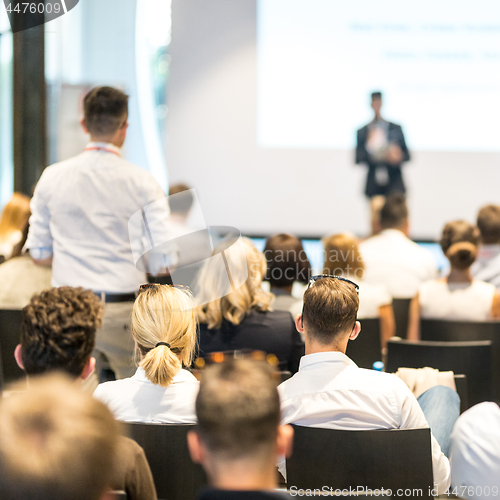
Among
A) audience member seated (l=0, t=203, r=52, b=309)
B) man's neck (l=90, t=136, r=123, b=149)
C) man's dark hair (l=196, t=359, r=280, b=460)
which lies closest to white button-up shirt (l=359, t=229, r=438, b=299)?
man's neck (l=90, t=136, r=123, b=149)

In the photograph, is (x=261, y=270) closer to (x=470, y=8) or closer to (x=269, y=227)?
(x=269, y=227)

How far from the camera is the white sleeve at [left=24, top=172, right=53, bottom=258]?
2609mm

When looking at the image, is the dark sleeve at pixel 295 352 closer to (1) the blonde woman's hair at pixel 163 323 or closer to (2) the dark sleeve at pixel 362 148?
(1) the blonde woman's hair at pixel 163 323

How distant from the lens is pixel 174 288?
71.5 inches

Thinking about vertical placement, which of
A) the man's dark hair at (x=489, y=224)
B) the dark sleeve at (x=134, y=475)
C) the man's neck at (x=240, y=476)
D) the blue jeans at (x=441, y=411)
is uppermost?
the man's dark hair at (x=489, y=224)

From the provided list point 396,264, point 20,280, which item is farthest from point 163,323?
point 396,264

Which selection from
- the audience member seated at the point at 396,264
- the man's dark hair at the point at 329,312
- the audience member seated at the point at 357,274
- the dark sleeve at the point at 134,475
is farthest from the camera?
the audience member seated at the point at 396,264

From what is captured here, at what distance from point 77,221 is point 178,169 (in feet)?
10.8

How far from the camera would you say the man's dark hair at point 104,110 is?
2.54 m

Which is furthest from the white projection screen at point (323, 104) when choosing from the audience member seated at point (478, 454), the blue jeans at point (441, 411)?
the audience member seated at point (478, 454)

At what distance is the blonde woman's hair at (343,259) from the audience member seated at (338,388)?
46.8 inches

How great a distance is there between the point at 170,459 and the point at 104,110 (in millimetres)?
1649

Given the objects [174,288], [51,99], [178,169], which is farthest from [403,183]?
[174,288]

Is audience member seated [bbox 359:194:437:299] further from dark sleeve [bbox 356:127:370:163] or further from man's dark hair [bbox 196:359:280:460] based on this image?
man's dark hair [bbox 196:359:280:460]
